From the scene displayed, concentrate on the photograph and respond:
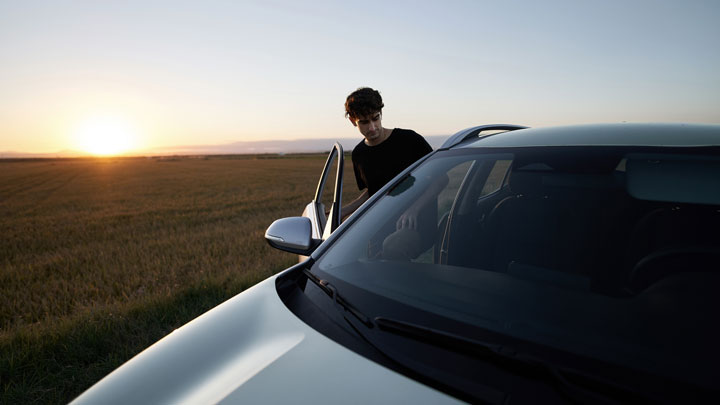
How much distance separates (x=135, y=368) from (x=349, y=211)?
2.02m

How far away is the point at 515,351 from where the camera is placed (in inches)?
37.5

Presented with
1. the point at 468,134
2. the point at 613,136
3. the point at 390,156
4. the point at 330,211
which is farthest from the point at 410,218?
the point at 390,156

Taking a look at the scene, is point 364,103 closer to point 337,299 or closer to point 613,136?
point 613,136

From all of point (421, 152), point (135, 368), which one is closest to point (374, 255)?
point (135, 368)

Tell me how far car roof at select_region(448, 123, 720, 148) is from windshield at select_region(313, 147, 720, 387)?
7 cm

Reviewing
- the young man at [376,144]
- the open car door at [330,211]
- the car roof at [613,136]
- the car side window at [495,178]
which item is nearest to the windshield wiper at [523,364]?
the car roof at [613,136]

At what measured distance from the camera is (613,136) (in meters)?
1.53

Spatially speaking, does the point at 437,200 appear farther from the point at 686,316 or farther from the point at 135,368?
the point at 135,368

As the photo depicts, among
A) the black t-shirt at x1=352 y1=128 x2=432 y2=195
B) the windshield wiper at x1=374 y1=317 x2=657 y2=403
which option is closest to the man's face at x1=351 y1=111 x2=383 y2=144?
the black t-shirt at x1=352 y1=128 x2=432 y2=195

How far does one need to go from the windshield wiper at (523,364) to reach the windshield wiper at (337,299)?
0.14 feet

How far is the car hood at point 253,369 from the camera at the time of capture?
0.97 metres

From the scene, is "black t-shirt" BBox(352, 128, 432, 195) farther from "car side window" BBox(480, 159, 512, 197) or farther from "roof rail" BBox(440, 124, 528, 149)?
"roof rail" BBox(440, 124, 528, 149)

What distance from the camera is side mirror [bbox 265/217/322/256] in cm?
179

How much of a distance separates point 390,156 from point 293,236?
2009mm
